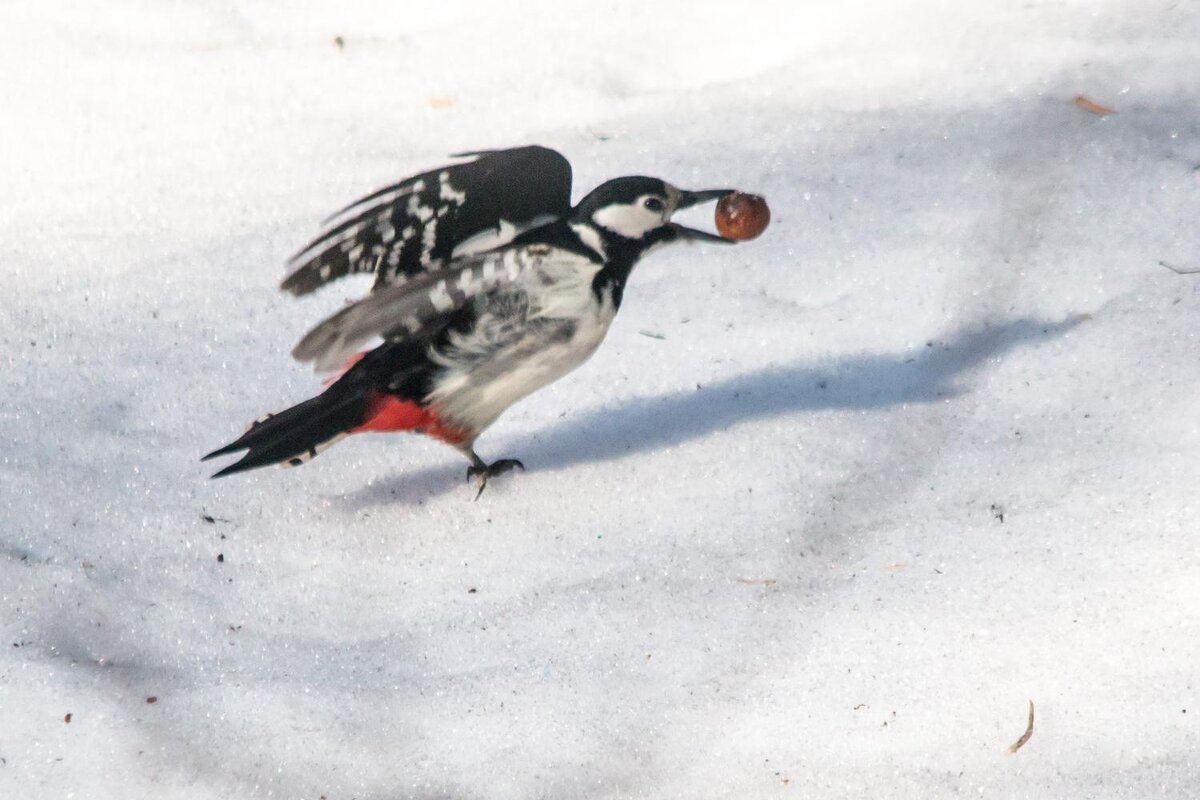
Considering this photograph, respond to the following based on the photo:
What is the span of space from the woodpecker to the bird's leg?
14 cm

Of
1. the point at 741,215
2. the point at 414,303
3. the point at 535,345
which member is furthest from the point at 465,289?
the point at 741,215

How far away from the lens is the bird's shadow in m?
2.84

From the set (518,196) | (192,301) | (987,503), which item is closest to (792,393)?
(987,503)

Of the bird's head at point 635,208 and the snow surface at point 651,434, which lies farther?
the bird's head at point 635,208

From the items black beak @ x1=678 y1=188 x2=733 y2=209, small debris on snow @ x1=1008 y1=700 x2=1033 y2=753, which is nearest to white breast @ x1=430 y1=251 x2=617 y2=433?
black beak @ x1=678 y1=188 x2=733 y2=209

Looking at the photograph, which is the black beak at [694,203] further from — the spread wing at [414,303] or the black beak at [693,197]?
the spread wing at [414,303]

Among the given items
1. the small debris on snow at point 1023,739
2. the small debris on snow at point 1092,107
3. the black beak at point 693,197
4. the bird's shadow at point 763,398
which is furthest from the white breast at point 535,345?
the small debris on snow at point 1092,107

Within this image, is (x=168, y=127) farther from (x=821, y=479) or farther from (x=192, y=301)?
(x=821, y=479)

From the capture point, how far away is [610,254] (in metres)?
2.41

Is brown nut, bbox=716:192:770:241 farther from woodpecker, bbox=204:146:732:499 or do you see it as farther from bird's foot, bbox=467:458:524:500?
bird's foot, bbox=467:458:524:500

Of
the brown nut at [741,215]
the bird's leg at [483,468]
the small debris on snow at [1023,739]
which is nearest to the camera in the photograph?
the small debris on snow at [1023,739]

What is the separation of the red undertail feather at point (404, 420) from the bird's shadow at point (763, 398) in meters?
0.21

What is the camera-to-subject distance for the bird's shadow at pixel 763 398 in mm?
2844

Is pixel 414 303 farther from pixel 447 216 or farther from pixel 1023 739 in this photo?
pixel 1023 739
